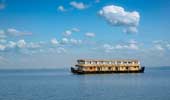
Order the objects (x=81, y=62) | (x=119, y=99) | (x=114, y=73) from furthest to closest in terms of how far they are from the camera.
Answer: (x=114, y=73) < (x=81, y=62) < (x=119, y=99)

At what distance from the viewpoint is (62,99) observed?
48.5 meters

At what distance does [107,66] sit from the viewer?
112 metres

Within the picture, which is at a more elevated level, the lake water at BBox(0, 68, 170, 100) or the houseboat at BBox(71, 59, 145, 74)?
the houseboat at BBox(71, 59, 145, 74)

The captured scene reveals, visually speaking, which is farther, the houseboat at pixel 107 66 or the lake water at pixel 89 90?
the houseboat at pixel 107 66

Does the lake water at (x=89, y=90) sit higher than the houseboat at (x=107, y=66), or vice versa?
the houseboat at (x=107, y=66)

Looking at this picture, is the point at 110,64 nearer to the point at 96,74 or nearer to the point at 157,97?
the point at 96,74

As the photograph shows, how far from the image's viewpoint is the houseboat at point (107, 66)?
109000 millimetres

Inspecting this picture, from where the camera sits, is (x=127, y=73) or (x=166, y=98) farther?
(x=127, y=73)

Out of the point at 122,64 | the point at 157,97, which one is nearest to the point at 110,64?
the point at 122,64

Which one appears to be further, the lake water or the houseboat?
the houseboat

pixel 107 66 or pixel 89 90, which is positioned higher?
pixel 107 66

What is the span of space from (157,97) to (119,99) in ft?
18.8

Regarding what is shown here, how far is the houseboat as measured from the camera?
10900 cm

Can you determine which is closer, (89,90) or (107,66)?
(89,90)
